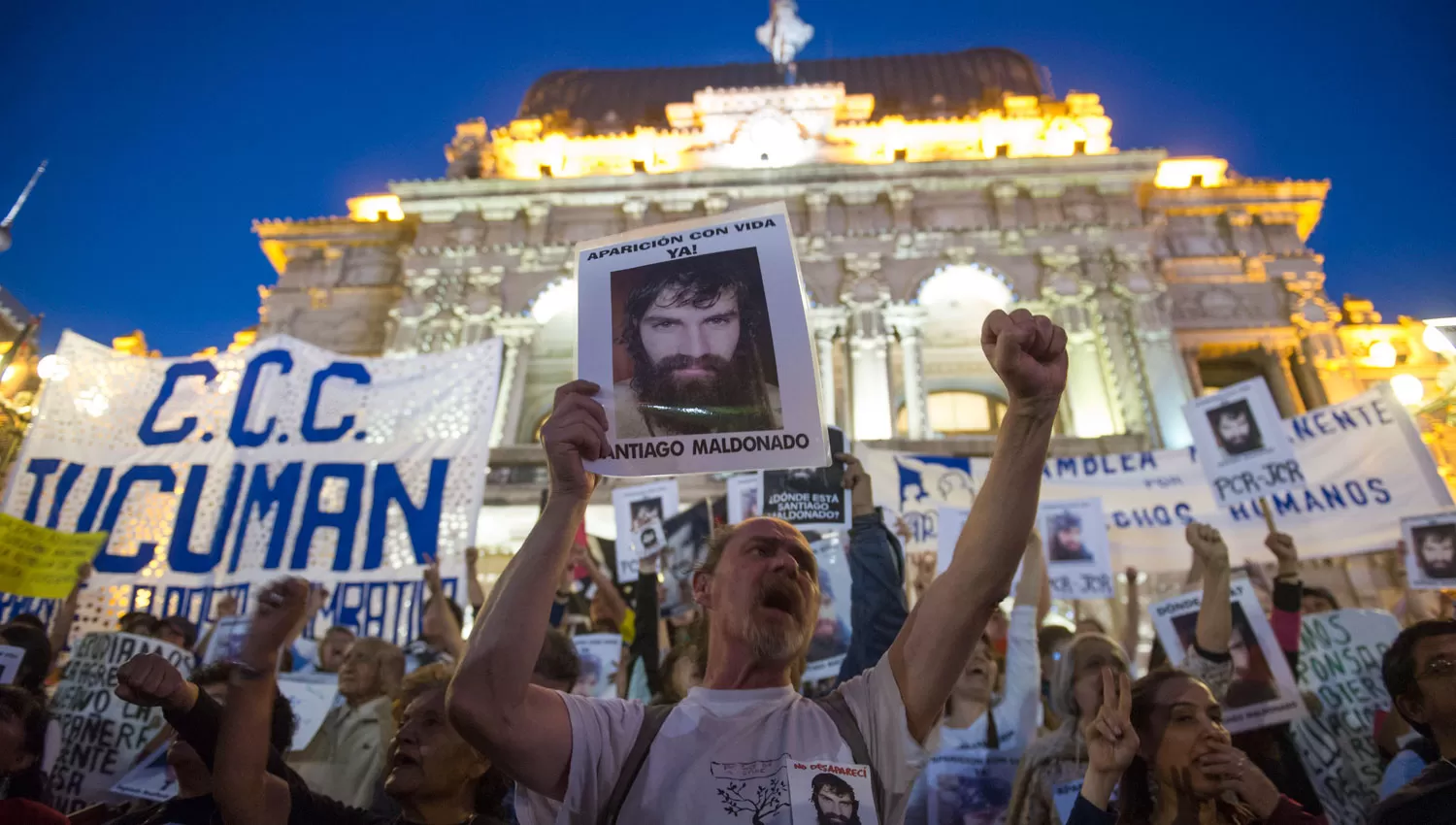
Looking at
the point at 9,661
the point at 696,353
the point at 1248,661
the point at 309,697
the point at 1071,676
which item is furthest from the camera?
the point at 309,697

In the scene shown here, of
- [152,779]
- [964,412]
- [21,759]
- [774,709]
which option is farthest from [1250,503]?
[964,412]

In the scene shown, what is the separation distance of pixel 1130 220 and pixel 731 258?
Result: 1693cm

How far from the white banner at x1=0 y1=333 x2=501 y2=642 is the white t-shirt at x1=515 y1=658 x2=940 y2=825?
494cm

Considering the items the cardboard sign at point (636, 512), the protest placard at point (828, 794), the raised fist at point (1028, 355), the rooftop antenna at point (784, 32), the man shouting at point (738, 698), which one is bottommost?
the protest placard at point (828, 794)

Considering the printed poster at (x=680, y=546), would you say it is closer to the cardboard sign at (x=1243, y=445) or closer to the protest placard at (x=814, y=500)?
the protest placard at (x=814, y=500)

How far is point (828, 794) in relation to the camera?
5.44 feet

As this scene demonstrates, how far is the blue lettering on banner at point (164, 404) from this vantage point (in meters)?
7.33

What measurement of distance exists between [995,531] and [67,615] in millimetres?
7451

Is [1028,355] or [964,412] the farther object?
[964,412]

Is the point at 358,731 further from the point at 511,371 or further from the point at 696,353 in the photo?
the point at 511,371

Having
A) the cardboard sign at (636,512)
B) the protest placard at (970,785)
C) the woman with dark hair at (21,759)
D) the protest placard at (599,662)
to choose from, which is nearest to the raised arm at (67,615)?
the woman with dark hair at (21,759)

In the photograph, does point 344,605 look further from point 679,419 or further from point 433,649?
point 679,419

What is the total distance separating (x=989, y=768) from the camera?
373 cm

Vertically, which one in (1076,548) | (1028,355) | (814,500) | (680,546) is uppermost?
(680,546)
